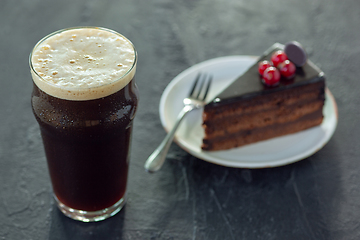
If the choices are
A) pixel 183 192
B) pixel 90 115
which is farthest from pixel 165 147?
pixel 90 115

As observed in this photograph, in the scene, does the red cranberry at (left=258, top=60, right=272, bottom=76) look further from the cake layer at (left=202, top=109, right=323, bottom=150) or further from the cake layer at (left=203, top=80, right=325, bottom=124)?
the cake layer at (left=202, top=109, right=323, bottom=150)

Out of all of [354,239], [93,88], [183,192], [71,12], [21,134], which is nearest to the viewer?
[93,88]

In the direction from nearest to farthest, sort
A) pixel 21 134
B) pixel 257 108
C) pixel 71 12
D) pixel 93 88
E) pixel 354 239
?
pixel 93 88 → pixel 354 239 → pixel 21 134 → pixel 257 108 → pixel 71 12

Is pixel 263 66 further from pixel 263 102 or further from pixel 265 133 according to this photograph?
pixel 265 133

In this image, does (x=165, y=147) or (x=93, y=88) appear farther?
(x=165, y=147)

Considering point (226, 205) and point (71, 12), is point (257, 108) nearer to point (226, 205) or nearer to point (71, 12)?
point (226, 205)

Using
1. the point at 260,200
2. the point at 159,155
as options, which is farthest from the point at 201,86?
the point at 260,200
